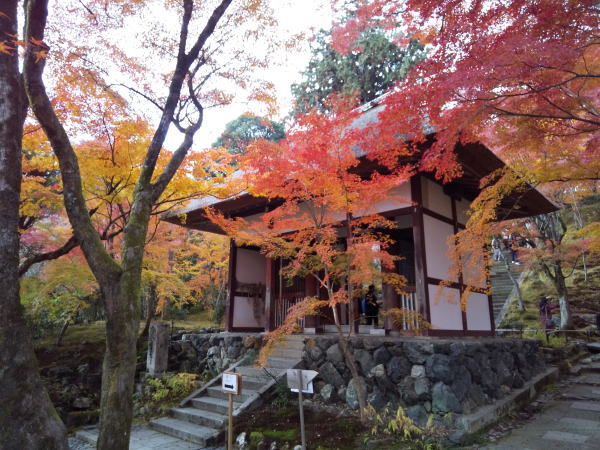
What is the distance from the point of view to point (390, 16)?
5.68m

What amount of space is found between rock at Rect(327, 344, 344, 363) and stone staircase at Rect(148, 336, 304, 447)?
68 cm

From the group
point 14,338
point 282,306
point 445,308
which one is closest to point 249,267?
point 282,306

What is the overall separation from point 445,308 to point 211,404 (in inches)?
179

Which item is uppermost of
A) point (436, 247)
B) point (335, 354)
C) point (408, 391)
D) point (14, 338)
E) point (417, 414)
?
point (436, 247)

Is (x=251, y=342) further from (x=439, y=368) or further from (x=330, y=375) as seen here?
(x=439, y=368)

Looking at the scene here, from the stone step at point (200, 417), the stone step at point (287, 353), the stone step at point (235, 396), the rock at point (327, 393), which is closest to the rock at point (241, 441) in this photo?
the stone step at point (200, 417)

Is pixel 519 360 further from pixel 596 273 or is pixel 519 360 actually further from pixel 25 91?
pixel 596 273

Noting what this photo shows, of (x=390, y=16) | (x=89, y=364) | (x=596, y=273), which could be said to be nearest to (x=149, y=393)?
(x=89, y=364)

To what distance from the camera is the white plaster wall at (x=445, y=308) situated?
6.61 meters

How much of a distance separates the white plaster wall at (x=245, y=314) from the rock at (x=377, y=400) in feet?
16.4

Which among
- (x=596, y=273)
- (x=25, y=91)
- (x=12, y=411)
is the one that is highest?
(x=25, y=91)

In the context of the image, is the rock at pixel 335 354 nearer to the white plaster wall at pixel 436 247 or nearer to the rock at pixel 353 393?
the rock at pixel 353 393

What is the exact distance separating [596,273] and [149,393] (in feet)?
56.9

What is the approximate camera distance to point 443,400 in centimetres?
501
